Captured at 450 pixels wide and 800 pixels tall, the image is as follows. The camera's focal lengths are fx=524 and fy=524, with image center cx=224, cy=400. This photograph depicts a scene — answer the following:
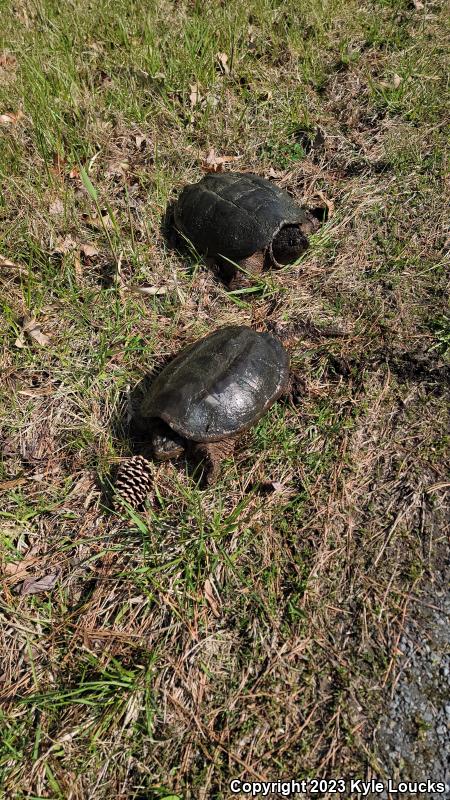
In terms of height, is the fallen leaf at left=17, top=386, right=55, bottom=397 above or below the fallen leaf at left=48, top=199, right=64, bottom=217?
below

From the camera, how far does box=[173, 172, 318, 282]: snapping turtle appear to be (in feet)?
11.9

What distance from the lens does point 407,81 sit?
15.2ft

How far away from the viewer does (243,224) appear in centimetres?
365

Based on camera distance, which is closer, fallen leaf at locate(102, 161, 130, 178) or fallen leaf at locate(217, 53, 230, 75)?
fallen leaf at locate(102, 161, 130, 178)

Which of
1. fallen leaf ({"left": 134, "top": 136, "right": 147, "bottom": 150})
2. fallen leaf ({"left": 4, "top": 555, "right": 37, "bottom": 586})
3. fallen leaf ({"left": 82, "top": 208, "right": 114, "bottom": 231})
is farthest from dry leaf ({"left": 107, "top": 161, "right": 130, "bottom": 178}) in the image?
fallen leaf ({"left": 4, "top": 555, "right": 37, "bottom": 586})

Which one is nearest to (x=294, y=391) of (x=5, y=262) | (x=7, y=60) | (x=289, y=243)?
(x=289, y=243)

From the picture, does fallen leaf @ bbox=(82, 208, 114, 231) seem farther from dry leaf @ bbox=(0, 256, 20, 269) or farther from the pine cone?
the pine cone

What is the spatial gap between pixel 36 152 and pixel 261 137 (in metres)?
1.82

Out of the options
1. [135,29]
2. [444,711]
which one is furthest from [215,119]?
[444,711]

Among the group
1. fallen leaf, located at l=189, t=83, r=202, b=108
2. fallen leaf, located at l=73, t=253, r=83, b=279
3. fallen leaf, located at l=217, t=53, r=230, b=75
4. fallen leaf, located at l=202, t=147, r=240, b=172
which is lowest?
fallen leaf, located at l=73, t=253, r=83, b=279

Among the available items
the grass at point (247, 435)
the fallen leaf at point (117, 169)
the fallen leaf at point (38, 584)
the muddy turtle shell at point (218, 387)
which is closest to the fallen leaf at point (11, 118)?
the grass at point (247, 435)

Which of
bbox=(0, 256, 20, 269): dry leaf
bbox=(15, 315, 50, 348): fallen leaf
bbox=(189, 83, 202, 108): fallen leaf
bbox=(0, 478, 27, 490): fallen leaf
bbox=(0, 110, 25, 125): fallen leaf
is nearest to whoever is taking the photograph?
bbox=(0, 478, 27, 490): fallen leaf

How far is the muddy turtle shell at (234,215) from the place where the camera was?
11.9ft

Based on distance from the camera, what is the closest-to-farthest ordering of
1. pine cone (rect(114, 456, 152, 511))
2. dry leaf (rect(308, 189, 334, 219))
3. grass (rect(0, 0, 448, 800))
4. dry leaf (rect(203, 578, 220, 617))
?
grass (rect(0, 0, 448, 800))
dry leaf (rect(203, 578, 220, 617))
pine cone (rect(114, 456, 152, 511))
dry leaf (rect(308, 189, 334, 219))
